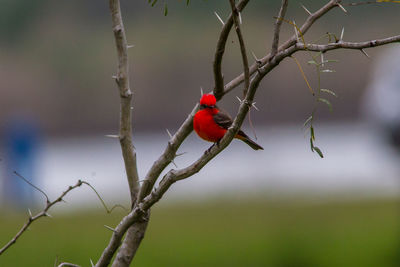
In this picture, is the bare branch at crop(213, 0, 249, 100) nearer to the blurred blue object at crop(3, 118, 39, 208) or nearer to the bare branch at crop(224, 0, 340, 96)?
the bare branch at crop(224, 0, 340, 96)

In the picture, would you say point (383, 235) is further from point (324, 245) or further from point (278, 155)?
point (278, 155)

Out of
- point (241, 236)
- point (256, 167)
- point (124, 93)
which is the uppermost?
point (124, 93)

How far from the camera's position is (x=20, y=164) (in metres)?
16.8

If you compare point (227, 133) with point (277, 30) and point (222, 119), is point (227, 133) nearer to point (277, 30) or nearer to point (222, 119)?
point (277, 30)

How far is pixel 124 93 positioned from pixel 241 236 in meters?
6.84

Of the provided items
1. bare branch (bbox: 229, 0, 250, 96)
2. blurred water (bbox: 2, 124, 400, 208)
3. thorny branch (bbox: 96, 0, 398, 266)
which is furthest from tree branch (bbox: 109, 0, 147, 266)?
blurred water (bbox: 2, 124, 400, 208)

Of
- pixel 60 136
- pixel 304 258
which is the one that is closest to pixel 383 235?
pixel 304 258

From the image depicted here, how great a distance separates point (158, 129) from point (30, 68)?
7580 mm

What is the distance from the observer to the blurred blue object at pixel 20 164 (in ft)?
54.5

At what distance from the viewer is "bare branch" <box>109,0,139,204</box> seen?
324cm

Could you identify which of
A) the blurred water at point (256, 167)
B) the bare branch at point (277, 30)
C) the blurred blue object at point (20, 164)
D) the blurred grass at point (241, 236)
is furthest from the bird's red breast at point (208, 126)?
the blurred blue object at point (20, 164)

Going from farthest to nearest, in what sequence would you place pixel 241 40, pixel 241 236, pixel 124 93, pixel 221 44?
pixel 241 236, pixel 124 93, pixel 221 44, pixel 241 40

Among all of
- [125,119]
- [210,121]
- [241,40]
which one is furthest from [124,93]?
[210,121]

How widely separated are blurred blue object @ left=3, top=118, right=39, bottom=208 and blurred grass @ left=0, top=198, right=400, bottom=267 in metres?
3.33
